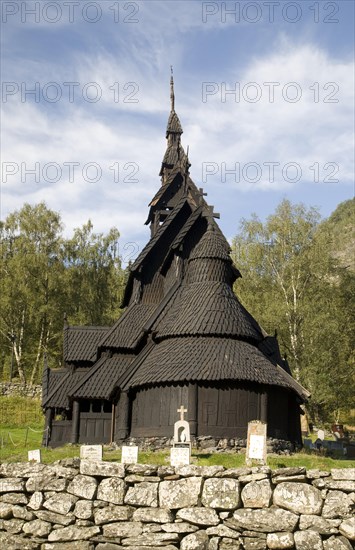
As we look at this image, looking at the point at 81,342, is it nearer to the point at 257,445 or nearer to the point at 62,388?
the point at 62,388

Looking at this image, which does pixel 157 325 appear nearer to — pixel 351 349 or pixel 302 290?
pixel 302 290

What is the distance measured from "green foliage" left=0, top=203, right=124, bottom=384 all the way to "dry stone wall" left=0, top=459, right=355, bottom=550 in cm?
3624

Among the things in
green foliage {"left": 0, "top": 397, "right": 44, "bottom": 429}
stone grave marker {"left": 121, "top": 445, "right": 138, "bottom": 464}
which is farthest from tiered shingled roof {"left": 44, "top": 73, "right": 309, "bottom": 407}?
green foliage {"left": 0, "top": 397, "right": 44, "bottom": 429}

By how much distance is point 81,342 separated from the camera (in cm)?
2992

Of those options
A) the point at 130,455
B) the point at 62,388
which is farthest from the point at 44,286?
the point at 130,455

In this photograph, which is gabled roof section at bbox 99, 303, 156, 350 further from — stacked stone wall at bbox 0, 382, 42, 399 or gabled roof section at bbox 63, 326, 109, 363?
stacked stone wall at bbox 0, 382, 42, 399

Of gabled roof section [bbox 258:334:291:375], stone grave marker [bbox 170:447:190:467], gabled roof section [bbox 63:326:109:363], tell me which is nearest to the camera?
stone grave marker [bbox 170:447:190:467]

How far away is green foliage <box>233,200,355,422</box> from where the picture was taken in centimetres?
3853

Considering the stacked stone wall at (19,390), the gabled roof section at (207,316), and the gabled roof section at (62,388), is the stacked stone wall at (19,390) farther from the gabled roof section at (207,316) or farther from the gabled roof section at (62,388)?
the gabled roof section at (207,316)

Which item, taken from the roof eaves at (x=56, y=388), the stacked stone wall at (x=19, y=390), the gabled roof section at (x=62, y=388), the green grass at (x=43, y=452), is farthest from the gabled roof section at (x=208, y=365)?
the stacked stone wall at (x=19, y=390)

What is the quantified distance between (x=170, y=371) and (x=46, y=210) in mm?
30784

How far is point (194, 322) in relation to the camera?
80.6 ft

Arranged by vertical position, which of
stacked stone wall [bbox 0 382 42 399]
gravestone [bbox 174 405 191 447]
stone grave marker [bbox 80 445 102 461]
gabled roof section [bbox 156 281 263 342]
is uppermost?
gabled roof section [bbox 156 281 263 342]

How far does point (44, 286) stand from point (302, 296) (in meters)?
20.2
